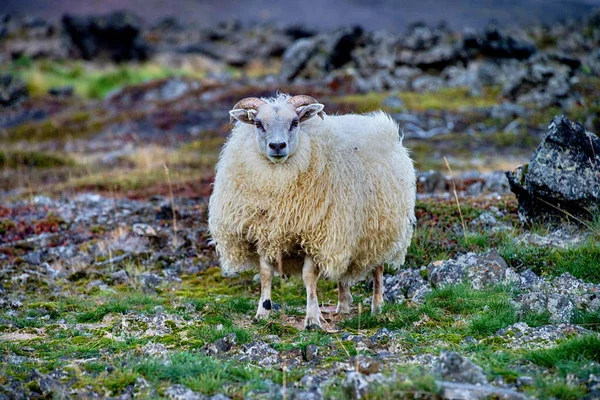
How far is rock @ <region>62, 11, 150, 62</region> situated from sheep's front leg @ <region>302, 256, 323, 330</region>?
4601 cm

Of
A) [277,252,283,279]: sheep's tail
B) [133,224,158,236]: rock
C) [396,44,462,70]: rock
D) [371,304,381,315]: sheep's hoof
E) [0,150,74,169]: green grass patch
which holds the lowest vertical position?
[0,150,74,169]: green grass patch

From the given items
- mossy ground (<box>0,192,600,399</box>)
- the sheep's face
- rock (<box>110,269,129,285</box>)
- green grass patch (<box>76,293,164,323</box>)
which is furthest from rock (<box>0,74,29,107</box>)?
the sheep's face

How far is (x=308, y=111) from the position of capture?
8.77m

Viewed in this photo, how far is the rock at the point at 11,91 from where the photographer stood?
120 feet

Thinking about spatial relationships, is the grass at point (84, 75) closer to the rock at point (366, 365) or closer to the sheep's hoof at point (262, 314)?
the sheep's hoof at point (262, 314)

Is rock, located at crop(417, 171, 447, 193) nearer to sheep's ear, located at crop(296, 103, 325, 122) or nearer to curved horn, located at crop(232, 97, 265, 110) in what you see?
sheep's ear, located at crop(296, 103, 325, 122)

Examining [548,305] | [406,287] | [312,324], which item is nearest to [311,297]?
[312,324]

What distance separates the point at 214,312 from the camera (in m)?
8.51

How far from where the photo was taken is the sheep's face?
8.20 metres

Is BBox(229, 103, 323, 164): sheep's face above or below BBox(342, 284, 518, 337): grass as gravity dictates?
above

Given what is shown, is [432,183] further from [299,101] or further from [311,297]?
[311,297]

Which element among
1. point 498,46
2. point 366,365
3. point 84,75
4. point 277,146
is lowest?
point 366,365

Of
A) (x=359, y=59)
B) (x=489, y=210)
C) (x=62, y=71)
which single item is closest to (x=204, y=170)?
(x=489, y=210)

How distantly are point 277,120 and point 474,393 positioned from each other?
4333 mm
